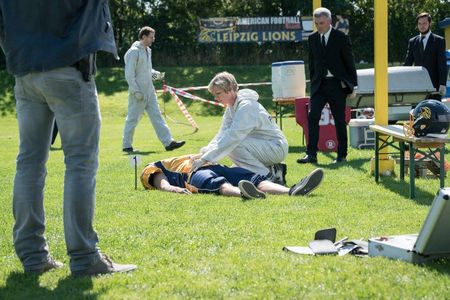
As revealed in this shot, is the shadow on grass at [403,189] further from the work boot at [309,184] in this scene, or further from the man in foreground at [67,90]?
the man in foreground at [67,90]

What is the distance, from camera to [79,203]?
4258mm

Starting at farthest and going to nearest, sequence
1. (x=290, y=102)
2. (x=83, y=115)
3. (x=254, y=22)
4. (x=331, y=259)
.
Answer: (x=254, y=22), (x=290, y=102), (x=331, y=259), (x=83, y=115)

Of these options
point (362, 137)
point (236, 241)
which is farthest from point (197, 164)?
point (362, 137)

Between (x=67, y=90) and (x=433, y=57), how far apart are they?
9.12m

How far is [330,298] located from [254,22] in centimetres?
3354

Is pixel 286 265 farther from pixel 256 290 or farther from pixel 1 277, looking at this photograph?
pixel 1 277

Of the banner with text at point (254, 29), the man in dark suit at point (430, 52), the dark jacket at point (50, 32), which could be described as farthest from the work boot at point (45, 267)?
the banner with text at point (254, 29)

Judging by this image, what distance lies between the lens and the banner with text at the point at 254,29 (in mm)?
36594

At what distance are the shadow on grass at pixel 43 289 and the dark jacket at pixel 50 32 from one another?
1084 mm

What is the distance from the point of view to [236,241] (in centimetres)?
522

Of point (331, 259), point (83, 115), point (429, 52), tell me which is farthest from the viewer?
point (429, 52)

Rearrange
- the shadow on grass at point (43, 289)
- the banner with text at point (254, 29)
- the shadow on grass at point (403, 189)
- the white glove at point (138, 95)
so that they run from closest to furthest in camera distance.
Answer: the shadow on grass at point (43, 289), the shadow on grass at point (403, 189), the white glove at point (138, 95), the banner with text at point (254, 29)

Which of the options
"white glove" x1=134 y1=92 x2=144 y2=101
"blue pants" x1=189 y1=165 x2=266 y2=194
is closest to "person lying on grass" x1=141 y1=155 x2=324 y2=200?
"blue pants" x1=189 y1=165 x2=266 y2=194

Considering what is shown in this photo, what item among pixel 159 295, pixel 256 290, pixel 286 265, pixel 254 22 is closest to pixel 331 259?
pixel 286 265
